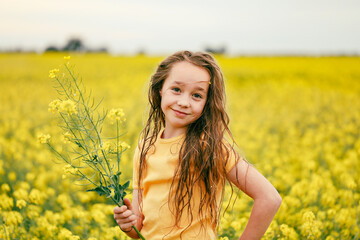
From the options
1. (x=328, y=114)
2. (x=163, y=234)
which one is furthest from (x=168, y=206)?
(x=328, y=114)

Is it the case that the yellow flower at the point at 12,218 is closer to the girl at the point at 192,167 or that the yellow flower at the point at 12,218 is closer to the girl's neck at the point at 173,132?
the girl at the point at 192,167

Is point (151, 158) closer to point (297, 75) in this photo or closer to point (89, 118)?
point (89, 118)

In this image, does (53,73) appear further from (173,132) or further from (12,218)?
(12,218)

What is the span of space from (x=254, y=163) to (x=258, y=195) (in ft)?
10.9

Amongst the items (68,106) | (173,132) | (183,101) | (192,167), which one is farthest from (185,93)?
(68,106)

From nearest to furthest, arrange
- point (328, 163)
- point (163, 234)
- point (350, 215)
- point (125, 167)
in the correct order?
point (163, 234) → point (350, 215) → point (125, 167) → point (328, 163)

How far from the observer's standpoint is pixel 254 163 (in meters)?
4.87

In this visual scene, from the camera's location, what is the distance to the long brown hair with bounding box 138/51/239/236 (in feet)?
5.53

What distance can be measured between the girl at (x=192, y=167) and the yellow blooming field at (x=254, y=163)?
322mm

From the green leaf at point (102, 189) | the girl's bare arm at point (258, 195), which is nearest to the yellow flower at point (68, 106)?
the green leaf at point (102, 189)

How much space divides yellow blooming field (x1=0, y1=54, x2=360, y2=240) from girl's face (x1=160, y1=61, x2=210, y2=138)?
342 millimetres

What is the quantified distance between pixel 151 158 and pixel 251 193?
493mm

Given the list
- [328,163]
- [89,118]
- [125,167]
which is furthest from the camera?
[328,163]

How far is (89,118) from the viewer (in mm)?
1563
